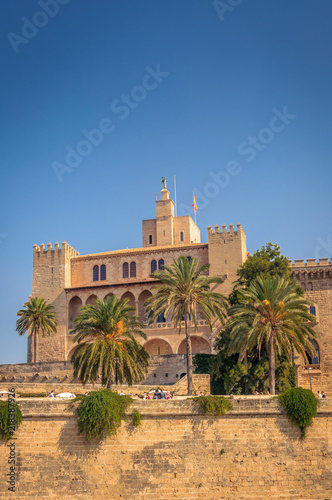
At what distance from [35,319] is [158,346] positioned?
1007 cm

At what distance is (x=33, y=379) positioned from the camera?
155 feet

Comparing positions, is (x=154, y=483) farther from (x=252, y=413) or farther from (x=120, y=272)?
(x=120, y=272)

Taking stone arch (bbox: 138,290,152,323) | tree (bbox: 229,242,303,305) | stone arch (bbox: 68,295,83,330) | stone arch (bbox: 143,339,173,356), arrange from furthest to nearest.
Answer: stone arch (bbox: 68,295,83,330)
stone arch (bbox: 138,290,152,323)
stone arch (bbox: 143,339,173,356)
tree (bbox: 229,242,303,305)

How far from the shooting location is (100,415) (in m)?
25.0

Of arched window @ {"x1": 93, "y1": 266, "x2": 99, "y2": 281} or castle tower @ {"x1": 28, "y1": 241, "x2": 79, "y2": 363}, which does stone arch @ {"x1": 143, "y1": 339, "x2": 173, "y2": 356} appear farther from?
arched window @ {"x1": 93, "y1": 266, "x2": 99, "y2": 281}

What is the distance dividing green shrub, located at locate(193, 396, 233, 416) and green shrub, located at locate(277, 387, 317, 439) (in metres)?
2.23

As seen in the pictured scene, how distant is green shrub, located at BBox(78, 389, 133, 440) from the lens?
81.8ft

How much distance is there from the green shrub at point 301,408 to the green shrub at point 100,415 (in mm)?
6327

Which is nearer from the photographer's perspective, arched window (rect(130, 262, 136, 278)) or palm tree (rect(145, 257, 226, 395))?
palm tree (rect(145, 257, 226, 395))

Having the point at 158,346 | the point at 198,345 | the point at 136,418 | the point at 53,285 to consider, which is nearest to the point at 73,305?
the point at 53,285

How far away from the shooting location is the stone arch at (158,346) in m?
53.2

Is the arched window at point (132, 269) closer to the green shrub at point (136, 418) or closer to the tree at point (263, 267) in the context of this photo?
the tree at point (263, 267)

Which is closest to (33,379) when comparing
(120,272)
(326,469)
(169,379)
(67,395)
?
(169,379)

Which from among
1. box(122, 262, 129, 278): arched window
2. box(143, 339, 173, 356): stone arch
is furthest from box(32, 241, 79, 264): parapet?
box(143, 339, 173, 356): stone arch
